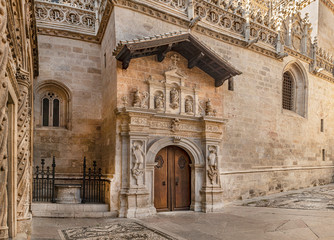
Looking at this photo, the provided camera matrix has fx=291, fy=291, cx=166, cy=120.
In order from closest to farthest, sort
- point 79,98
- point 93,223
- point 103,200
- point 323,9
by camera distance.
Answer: point 93,223 < point 103,200 < point 79,98 < point 323,9

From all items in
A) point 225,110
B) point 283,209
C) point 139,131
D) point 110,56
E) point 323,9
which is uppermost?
point 323,9

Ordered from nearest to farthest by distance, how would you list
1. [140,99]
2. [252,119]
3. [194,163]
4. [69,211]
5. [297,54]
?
[69,211] < [140,99] < [194,163] < [252,119] < [297,54]

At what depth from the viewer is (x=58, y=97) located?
10992 millimetres

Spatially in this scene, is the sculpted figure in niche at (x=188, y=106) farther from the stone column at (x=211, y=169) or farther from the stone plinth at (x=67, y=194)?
the stone plinth at (x=67, y=194)

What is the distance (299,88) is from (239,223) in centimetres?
1045

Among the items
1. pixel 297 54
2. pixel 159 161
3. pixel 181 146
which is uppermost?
pixel 297 54

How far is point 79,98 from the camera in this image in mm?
10844

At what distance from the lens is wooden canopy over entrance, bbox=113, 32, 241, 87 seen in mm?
8367

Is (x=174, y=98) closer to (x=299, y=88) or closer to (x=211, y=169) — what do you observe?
(x=211, y=169)

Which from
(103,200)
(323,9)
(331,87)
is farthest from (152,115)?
(323,9)

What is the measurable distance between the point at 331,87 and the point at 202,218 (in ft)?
44.9

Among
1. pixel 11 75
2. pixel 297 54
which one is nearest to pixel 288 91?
pixel 297 54

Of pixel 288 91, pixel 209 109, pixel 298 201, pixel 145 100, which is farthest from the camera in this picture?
pixel 288 91

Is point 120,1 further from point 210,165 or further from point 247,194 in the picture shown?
point 247,194
